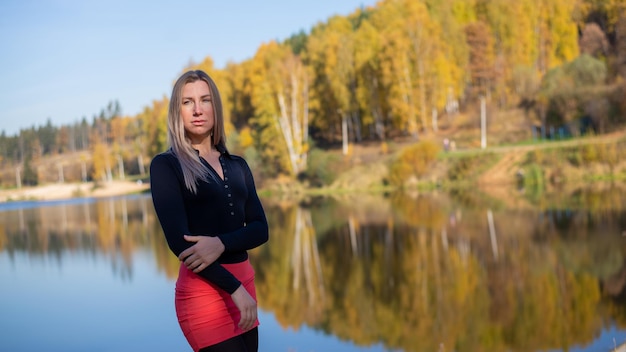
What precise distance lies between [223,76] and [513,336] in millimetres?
50741

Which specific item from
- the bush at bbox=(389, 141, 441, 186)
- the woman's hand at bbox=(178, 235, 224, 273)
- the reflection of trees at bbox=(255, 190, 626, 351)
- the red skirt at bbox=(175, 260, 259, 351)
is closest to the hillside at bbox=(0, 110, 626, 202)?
the bush at bbox=(389, 141, 441, 186)

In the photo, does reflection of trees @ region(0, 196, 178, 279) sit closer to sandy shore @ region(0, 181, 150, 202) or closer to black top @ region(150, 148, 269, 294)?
black top @ region(150, 148, 269, 294)

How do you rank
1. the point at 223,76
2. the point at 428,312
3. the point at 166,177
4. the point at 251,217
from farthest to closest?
the point at 223,76 → the point at 428,312 → the point at 251,217 → the point at 166,177

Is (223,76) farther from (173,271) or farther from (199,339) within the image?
(199,339)

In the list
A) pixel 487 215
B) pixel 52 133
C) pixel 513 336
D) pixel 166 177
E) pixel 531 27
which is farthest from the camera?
pixel 52 133

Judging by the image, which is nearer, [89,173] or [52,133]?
[89,173]

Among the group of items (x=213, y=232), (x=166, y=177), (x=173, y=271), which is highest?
(x=166, y=177)

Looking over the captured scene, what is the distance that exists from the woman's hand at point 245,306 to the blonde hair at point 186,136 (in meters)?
0.39

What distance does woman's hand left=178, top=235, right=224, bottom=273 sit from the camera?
211 cm

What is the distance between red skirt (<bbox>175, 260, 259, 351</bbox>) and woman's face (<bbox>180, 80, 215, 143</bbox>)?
0.53 metres

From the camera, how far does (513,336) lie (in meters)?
7.68

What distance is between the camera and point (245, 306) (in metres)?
2.20

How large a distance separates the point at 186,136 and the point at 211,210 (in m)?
0.33

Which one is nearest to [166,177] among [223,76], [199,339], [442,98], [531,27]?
[199,339]
